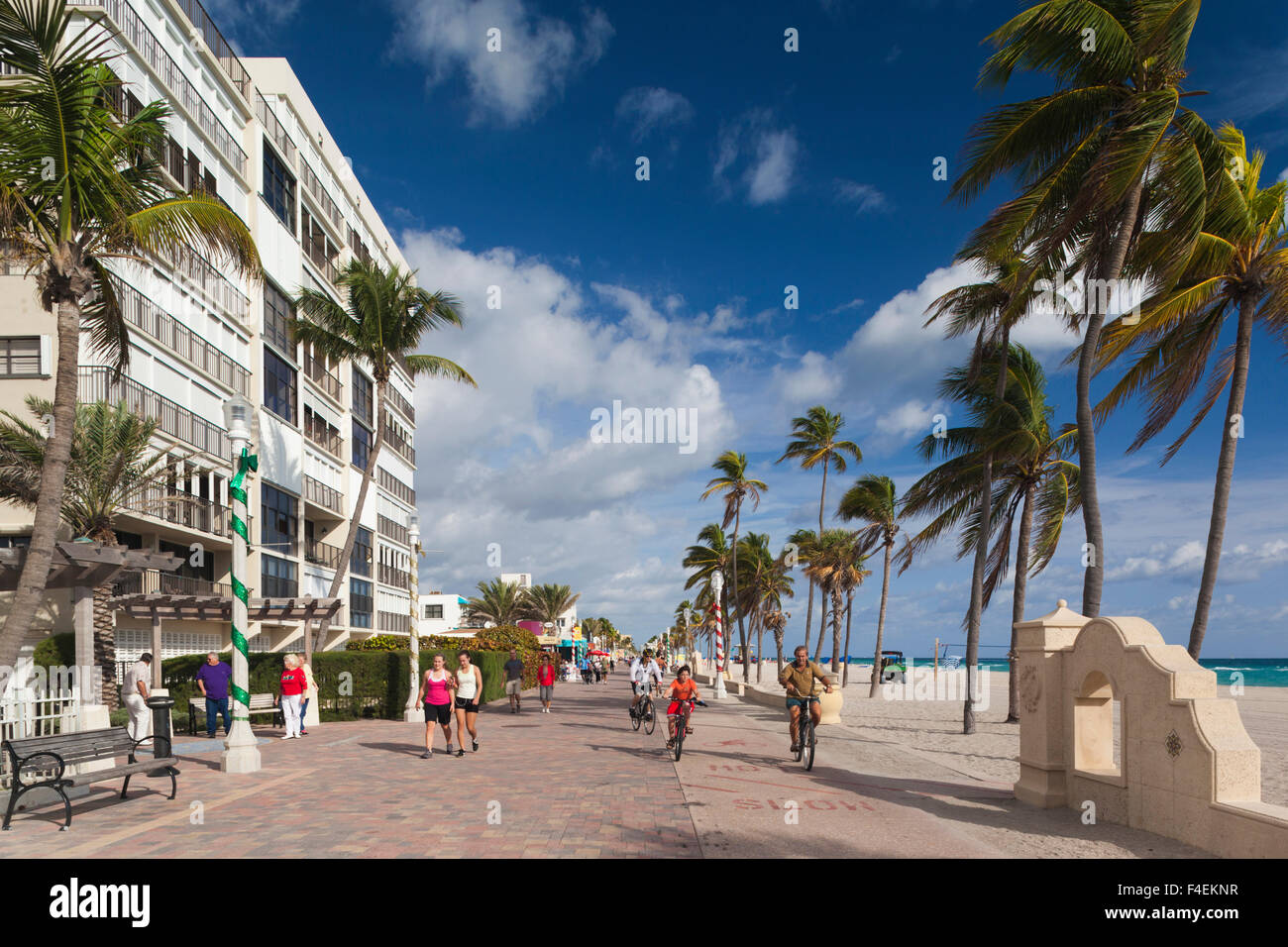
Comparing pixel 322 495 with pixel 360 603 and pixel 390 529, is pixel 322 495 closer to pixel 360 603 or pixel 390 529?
pixel 360 603

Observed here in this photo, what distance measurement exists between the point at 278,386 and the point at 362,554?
11.4m

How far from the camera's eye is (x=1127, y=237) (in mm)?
13281

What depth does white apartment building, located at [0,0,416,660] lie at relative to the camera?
936 inches

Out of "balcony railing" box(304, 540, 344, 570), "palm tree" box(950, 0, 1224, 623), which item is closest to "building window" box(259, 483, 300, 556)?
"balcony railing" box(304, 540, 344, 570)

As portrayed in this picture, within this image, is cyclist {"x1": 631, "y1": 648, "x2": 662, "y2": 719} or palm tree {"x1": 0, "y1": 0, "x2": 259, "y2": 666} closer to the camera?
palm tree {"x1": 0, "y1": 0, "x2": 259, "y2": 666}

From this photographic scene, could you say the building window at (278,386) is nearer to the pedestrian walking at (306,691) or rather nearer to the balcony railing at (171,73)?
the balcony railing at (171,73)

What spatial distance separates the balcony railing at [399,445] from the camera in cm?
4716

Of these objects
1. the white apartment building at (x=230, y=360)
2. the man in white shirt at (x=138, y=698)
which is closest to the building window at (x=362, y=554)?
the white apartment building at (x=230, y=360)

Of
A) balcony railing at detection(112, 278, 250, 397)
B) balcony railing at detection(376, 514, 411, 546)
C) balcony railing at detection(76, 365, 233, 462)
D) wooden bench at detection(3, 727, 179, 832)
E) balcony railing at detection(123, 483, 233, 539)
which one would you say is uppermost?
balcony railing at detection(112, 278, 250, 397)

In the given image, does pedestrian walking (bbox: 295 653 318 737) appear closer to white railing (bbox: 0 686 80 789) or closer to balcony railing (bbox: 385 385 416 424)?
white railing (bbox: 0 686 80 789)

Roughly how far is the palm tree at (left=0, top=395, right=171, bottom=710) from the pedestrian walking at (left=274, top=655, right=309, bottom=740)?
6.62m

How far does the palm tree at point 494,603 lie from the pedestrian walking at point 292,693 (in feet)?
232

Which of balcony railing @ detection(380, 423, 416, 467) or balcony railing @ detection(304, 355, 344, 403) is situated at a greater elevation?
balcony railing @ detection(304, 355, 344, 403)

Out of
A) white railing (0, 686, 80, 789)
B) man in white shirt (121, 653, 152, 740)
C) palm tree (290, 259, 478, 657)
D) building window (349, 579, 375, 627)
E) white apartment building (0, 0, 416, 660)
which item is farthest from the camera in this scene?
building window (349, 579, 375, 627)
